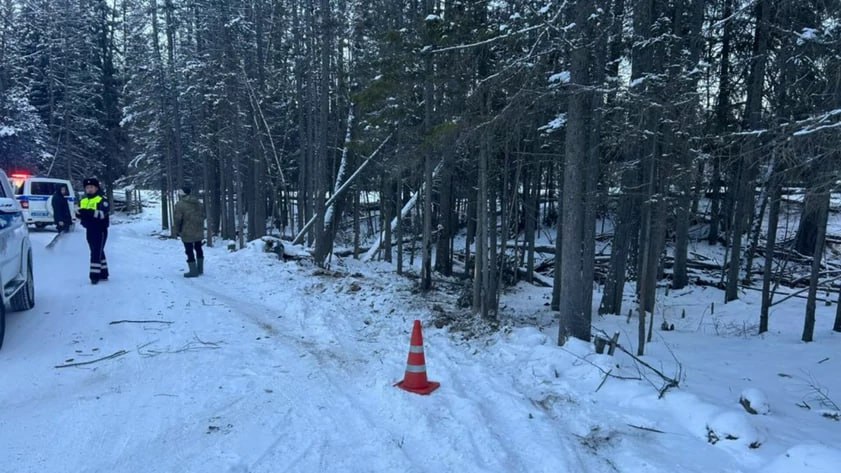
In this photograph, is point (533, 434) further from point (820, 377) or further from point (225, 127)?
point (225, 127)

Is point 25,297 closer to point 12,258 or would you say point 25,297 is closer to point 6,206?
point 12,258

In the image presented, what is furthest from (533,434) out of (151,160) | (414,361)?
(151,160)

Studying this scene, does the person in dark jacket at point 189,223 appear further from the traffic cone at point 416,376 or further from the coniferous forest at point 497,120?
the traffic cone at point 416,376

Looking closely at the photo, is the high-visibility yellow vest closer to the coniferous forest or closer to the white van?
the coniferous forest

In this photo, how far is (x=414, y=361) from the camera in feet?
17.2

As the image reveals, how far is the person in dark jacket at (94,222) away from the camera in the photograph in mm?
9477

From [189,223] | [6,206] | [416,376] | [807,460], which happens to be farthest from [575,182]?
[189,223]

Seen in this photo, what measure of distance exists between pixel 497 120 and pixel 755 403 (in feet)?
16.0

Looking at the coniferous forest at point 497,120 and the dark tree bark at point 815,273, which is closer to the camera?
the coniferous forest at point 497,120

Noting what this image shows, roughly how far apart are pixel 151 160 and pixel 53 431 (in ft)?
98.2

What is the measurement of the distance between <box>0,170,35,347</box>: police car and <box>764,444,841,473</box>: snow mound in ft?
25.4

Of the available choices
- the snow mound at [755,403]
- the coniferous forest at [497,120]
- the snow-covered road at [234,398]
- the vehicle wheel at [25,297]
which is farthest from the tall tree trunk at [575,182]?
the vehicle wheel at [25,297]

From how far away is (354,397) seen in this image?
500 cm

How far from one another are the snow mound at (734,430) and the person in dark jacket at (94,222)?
403 inches
